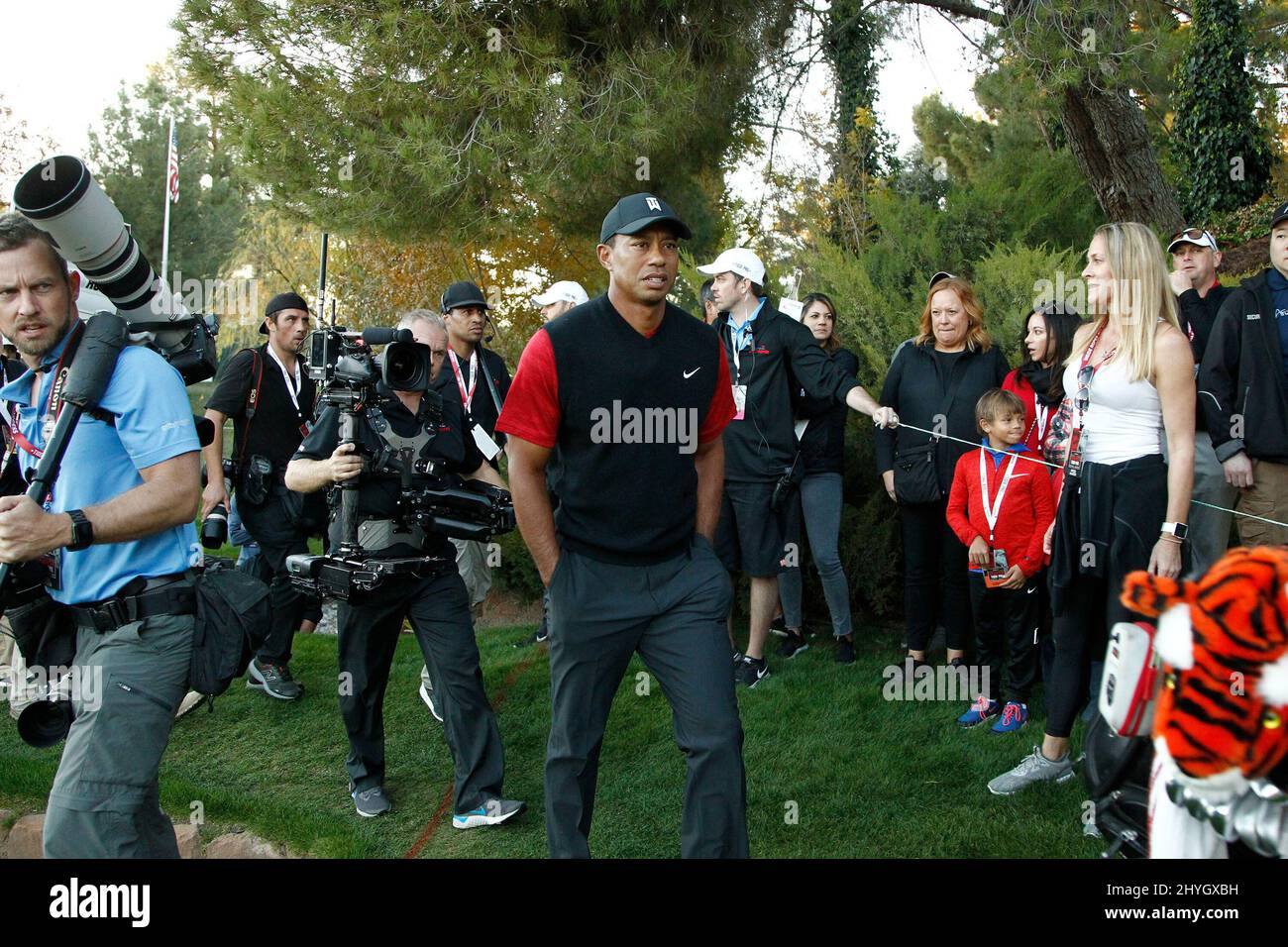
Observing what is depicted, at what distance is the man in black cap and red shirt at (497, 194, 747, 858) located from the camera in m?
3.57

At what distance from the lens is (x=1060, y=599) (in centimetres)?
440

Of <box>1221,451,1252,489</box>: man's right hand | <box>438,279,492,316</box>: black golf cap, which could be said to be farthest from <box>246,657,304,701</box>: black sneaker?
<box>1221,451,1252,489</box>: man's right hand

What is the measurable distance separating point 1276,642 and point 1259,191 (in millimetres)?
18418

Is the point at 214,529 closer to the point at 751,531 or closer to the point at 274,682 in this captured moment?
the point at 274,682

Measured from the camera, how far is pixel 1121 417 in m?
4.27

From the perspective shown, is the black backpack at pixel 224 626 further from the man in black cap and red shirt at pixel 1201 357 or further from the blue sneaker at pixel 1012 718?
the man in black cap and red shirt at pixel 1201 357

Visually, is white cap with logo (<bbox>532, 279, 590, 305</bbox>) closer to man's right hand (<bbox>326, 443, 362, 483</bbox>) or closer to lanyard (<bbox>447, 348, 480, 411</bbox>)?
lanyard (<bbox>447, 348, 480, 411</bbox>)

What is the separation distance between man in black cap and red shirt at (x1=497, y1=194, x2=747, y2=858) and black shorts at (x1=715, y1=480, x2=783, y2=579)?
2692 mm

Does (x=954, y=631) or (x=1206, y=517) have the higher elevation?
(x=1206, y=517)

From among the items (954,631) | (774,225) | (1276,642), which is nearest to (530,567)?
(954,631)

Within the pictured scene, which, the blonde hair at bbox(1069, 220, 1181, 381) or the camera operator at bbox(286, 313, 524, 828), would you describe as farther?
the camera operator at bbox(286, 313, 524, 828)

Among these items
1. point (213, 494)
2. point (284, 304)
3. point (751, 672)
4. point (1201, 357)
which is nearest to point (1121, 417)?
point (1201, 357)

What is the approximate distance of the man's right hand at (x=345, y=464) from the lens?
177 inches
